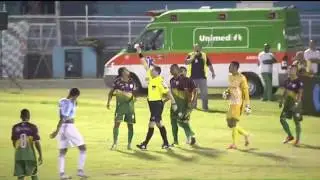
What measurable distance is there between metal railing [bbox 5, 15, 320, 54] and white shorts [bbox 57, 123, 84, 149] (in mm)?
24355

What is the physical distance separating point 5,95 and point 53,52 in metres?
10.2

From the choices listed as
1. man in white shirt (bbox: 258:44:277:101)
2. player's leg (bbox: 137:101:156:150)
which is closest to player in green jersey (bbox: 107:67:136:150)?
player's leg (bbox: 137:101:156:150)

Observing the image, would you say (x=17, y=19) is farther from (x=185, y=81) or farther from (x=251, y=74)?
(x=185, y=81)

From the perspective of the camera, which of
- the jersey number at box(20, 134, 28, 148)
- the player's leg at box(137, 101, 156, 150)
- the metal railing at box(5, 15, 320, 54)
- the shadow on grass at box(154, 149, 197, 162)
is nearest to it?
the jersey number at box(20, 134, 28, 148)

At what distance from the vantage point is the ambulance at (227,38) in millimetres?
25562

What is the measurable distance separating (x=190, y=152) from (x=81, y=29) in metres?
23.0

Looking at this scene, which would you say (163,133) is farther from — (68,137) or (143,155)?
(68,137)

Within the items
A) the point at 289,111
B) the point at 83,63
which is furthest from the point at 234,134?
the point at 83,63

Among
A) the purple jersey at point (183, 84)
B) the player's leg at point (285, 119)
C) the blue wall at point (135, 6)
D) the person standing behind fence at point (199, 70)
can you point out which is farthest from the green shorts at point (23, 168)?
the blue wall at point (135, 6)

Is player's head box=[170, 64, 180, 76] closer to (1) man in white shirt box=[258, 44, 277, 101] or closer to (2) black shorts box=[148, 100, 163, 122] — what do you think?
(2) black shorts box=[148, 100, 163, 122]

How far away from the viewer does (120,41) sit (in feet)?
124

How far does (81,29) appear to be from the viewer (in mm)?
37625

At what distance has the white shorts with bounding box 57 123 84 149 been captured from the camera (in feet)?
41.8

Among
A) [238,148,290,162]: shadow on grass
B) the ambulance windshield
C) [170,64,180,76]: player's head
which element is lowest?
[238,148,290,162]: shadow on grass
